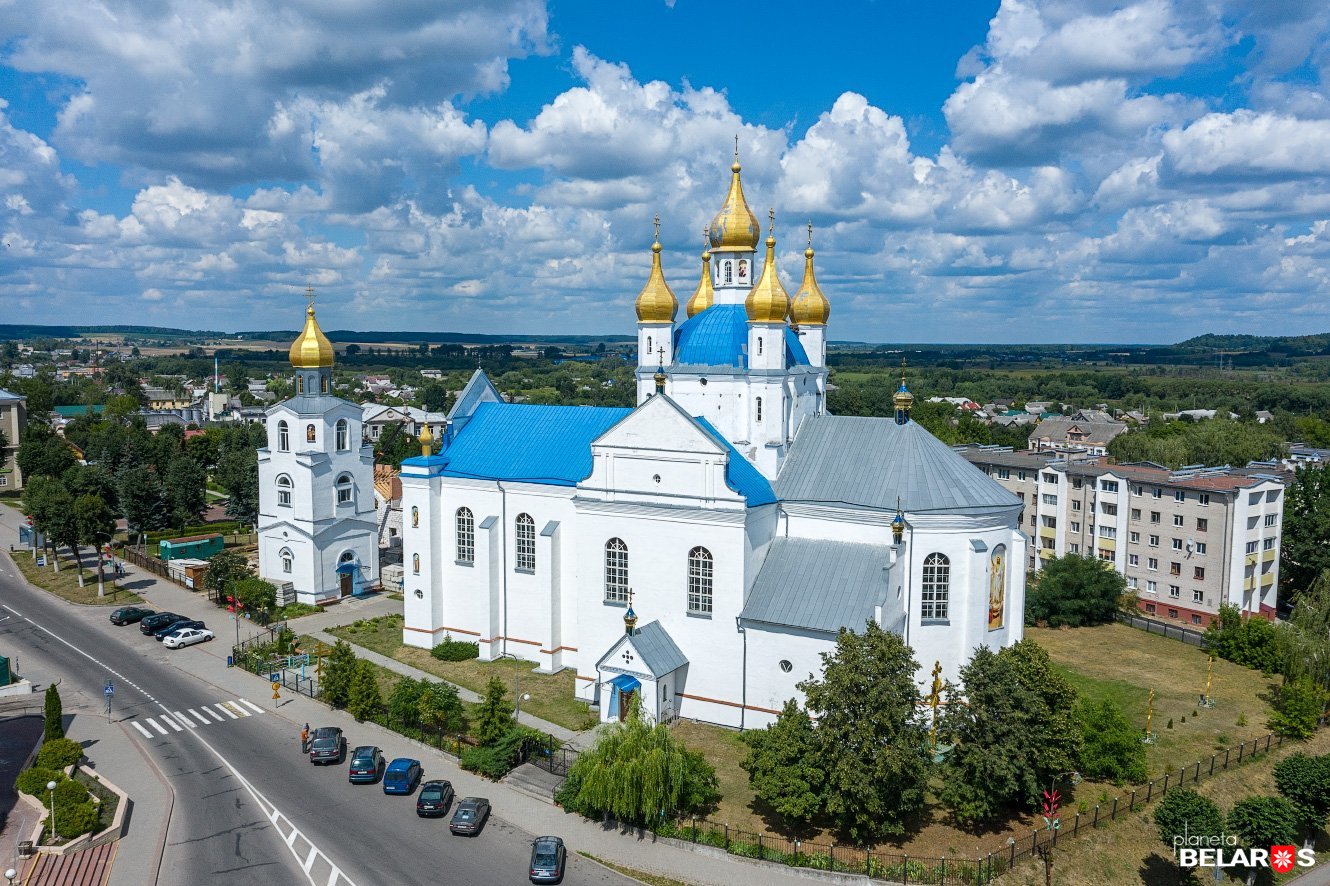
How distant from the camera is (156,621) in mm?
41688

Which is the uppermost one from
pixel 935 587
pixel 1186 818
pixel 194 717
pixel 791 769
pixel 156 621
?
pixel 935 587

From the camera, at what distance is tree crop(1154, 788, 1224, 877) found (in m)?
22.3

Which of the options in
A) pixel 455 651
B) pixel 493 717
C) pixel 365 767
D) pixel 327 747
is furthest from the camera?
pixel 455 651

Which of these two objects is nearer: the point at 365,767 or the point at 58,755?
the point at 58,755

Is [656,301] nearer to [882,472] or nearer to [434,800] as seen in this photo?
[882,472]

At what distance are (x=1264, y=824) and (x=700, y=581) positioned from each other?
17.3m

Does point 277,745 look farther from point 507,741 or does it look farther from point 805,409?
point 805,409

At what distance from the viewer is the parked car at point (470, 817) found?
23.6 metres

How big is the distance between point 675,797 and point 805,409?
18.3 metres

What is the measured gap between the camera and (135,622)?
4322 centimetres

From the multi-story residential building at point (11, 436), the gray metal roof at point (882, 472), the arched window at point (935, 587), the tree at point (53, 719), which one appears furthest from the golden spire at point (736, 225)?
the multi-story residential building at point (11, 436)

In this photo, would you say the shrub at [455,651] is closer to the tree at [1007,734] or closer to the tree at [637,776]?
the tree at [637,776]

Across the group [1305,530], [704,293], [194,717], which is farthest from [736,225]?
[1305,530]

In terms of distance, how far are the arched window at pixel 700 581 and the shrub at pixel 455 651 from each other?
11913mm
